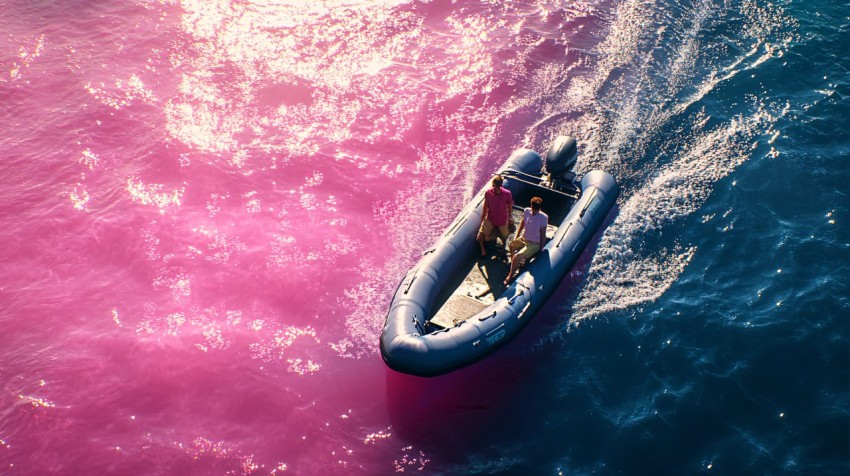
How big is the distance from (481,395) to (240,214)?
7.08 m

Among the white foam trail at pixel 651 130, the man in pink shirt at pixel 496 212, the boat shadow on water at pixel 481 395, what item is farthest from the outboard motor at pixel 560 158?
the boat shadow on water at pixel 481 395

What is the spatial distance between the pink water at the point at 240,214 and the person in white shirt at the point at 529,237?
2.02 m

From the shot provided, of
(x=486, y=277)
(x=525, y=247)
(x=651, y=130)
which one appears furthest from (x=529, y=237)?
(x=651, y=130)

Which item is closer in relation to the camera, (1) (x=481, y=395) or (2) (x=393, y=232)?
(1) (x=481, y=395)

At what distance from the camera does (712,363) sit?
37.9 feet

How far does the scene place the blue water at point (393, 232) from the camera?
35.1ft

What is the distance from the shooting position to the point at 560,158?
1371 cm

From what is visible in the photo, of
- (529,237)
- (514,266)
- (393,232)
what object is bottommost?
(393,232)

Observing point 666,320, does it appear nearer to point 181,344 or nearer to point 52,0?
point 181,344

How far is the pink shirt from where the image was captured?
12.0m

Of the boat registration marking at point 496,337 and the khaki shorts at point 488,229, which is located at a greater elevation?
the khaki shorts at point 488,229

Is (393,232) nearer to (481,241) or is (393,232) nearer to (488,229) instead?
(481,241)

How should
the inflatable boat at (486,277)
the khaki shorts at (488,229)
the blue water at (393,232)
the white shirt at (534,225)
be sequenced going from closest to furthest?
the inflatable boat at (486,277), the blue water at (393,232), the white shirt at (534,225), the khaki shorts at (488,229)

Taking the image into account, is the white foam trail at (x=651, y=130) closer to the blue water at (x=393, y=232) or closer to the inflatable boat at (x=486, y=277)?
the blue water at (x=393, y=232)
